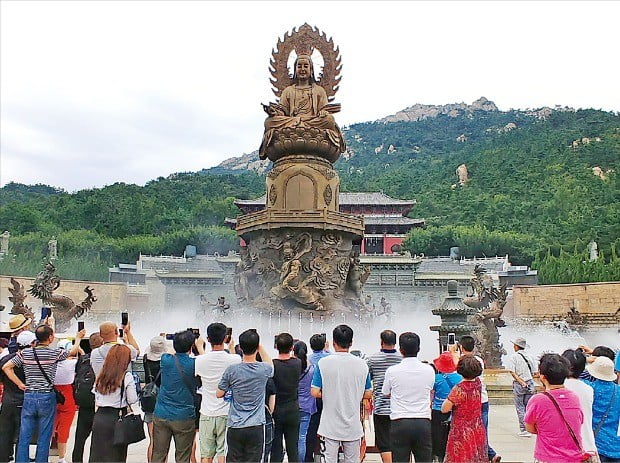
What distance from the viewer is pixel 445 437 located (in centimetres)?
550

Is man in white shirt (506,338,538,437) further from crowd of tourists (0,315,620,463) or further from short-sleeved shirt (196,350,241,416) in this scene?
short-sleeved shirt (196,350,241,416)

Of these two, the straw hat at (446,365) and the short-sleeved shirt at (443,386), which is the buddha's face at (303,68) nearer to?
the straw hat at (446,365)

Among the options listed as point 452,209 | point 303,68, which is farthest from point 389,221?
point 303,68

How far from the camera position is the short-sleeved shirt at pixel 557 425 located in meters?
3.98

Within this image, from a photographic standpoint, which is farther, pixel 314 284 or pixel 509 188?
pixel 509 188

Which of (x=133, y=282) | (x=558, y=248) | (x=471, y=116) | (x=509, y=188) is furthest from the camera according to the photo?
(x=471, y=116)

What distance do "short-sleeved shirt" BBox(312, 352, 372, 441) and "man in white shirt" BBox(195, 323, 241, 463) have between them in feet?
2.46

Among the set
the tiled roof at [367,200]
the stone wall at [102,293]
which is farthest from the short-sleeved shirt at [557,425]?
the tiled roof at [367,200]

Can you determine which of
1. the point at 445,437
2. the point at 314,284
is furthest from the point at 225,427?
the point at 314,284

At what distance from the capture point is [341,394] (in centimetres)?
471

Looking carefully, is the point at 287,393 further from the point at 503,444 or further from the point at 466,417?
the point at 503,444

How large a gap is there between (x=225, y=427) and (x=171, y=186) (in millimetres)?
67613

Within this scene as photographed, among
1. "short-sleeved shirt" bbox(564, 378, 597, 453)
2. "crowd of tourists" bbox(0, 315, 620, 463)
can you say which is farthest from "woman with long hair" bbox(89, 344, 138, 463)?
"short-sleeved shirt" bbox(564, 378, 597, 453)

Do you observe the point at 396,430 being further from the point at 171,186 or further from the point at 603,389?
the point at 171,186
